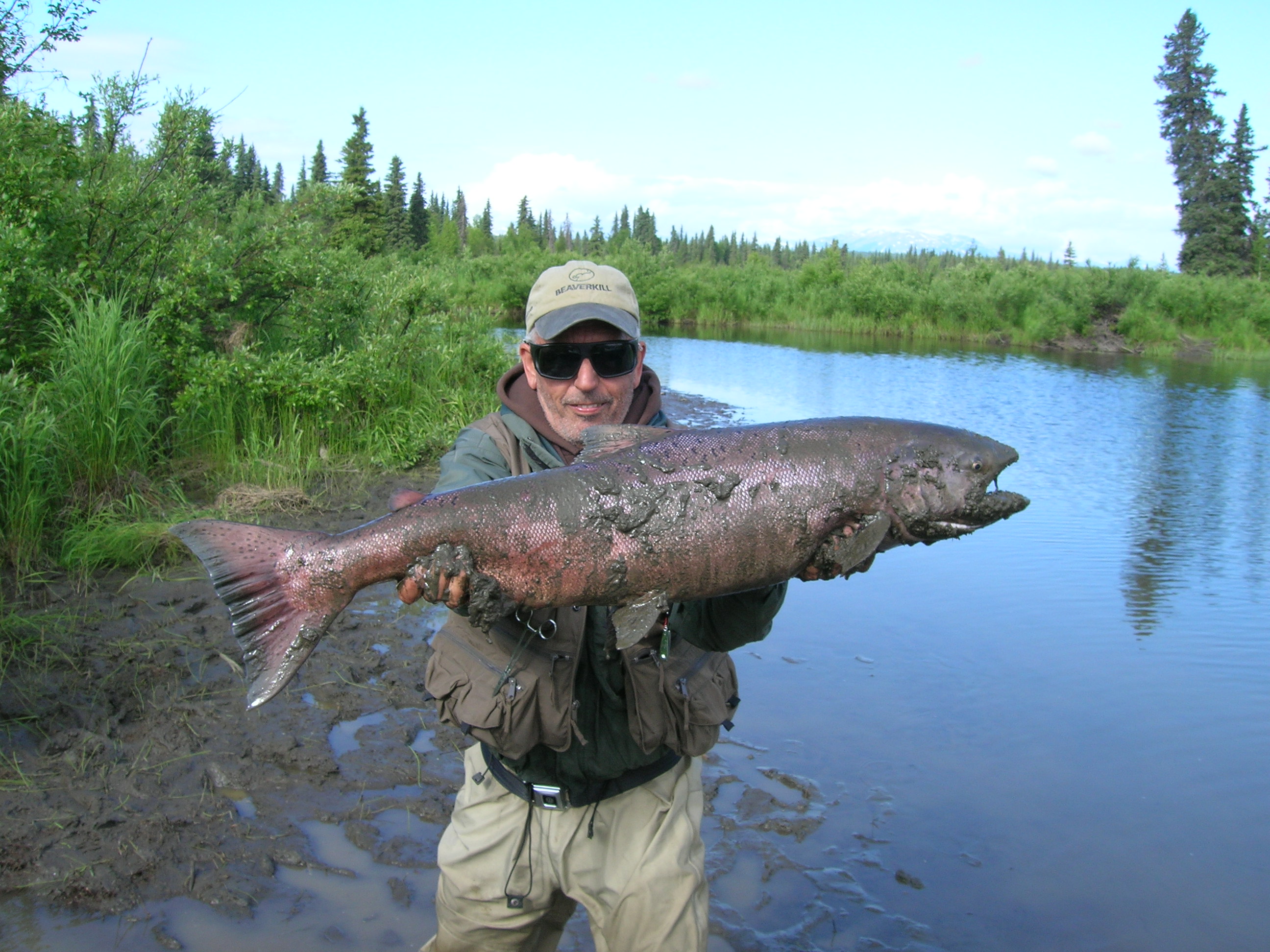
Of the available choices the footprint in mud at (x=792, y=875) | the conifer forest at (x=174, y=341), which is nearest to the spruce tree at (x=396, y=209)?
the conifer forest at (x=174, y=341)

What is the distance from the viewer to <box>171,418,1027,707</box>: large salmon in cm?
278

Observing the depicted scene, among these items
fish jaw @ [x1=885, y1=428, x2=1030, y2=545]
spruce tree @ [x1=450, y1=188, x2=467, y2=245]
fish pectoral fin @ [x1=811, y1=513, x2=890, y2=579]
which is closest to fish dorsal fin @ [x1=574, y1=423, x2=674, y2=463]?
fish pectoral fin @ [x1=811, y1=513, x2=890, y2=579]

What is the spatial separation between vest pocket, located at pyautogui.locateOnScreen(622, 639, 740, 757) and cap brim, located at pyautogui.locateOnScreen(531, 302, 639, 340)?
115 cm

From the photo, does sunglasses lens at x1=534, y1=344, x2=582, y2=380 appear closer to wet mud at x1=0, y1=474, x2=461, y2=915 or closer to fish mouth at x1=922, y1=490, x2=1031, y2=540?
fish mouth at x1=922, y1=490, x2=1031, y2=540

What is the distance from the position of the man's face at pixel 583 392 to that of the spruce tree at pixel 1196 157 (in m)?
64.9

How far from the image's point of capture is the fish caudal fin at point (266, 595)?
278 centimetres

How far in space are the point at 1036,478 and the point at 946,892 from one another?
10262 millimetres

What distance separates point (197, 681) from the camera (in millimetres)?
5512

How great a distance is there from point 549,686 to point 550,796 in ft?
1.28

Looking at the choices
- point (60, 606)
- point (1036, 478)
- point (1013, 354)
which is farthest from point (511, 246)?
point (60, 606)

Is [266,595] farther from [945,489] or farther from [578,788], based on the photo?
[945,489]

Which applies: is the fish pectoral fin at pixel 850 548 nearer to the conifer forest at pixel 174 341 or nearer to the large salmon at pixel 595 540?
the large salmon at pixel 595 540

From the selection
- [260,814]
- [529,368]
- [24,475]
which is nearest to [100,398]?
[24,475]

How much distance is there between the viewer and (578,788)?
2.92m
